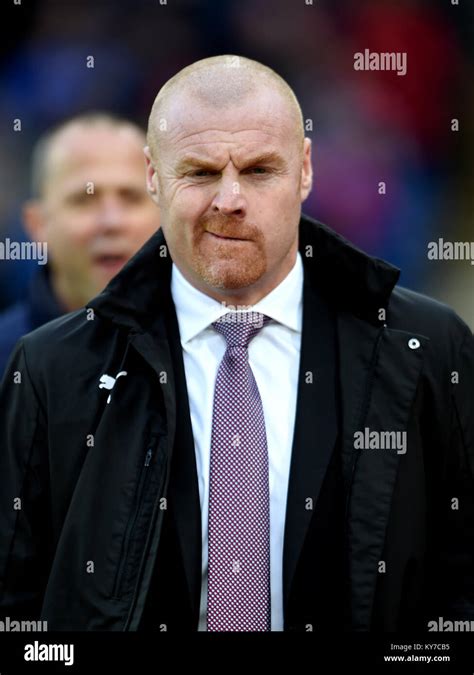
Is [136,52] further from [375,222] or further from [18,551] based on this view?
[18,551]

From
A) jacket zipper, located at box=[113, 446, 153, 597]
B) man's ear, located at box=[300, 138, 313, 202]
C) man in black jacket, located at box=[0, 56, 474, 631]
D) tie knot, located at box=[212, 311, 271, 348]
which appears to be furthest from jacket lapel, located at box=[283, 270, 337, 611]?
jacket zipper, located at box=[113, 446, 153, 597]

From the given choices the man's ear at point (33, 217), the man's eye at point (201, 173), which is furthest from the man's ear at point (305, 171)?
the man's ear at point (33, 217)

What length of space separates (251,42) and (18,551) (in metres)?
1.63

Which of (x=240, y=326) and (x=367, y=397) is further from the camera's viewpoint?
(x=240, y=326)

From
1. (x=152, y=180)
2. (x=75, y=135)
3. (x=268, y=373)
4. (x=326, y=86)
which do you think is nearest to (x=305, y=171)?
(x=152, y=180)

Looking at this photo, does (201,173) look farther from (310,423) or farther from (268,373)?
(310,423)

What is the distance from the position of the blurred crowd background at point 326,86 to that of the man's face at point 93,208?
3.1 inches

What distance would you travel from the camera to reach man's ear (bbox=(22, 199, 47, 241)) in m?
2.85

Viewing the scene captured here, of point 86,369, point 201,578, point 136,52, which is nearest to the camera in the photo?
point 201,578

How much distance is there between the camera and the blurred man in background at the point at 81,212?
112 inches

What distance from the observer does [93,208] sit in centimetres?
285

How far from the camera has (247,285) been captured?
2.23m

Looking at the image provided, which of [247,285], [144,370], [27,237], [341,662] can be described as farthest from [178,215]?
[341,662]

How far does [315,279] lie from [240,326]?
241 millimetres
